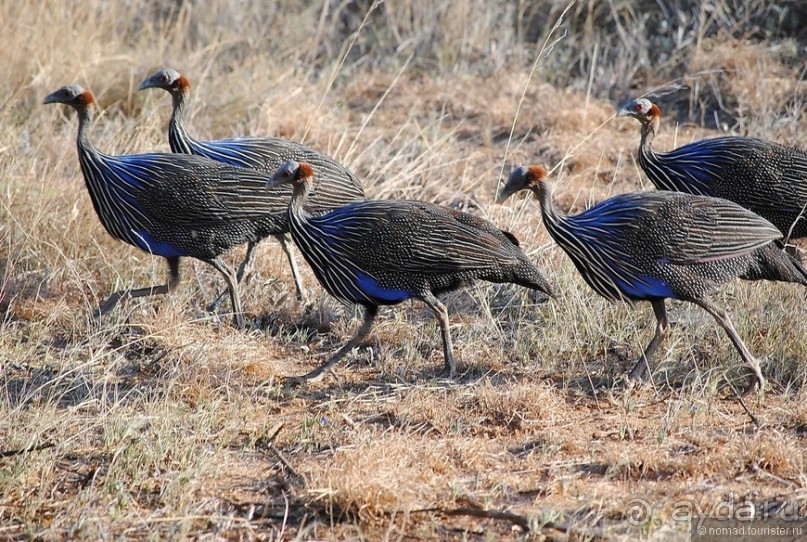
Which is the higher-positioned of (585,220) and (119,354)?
(585,220)

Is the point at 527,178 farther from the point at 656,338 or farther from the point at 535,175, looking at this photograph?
the point at 656,338

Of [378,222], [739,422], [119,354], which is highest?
[378,222]

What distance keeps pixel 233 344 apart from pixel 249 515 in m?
1.47

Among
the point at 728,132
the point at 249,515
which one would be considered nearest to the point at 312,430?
the point at 249,515

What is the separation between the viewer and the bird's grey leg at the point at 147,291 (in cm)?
570

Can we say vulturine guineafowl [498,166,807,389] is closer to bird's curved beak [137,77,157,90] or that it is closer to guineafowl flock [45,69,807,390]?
guineafowl flock [45,69,807,390]

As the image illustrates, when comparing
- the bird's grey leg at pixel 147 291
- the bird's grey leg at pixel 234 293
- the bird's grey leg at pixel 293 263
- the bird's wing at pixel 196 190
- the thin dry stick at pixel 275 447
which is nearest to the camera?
the thin dry stick at pixel 275 447

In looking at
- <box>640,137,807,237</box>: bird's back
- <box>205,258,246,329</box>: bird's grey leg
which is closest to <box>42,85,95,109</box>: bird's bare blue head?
<box>205,258,246,329</box>: bird's grey leg

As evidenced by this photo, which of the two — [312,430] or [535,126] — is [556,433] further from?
[535,126]

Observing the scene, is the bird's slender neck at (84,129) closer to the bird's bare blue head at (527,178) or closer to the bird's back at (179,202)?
the bird's back at (179,202)

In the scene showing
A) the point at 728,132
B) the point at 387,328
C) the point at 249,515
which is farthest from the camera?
the point at 728,132

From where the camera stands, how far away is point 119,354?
546 cm

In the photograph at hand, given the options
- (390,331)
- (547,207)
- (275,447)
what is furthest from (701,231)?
(275,447)

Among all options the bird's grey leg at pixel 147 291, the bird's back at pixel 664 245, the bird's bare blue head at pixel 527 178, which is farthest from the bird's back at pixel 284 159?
the bird's back at pixel 664 245
